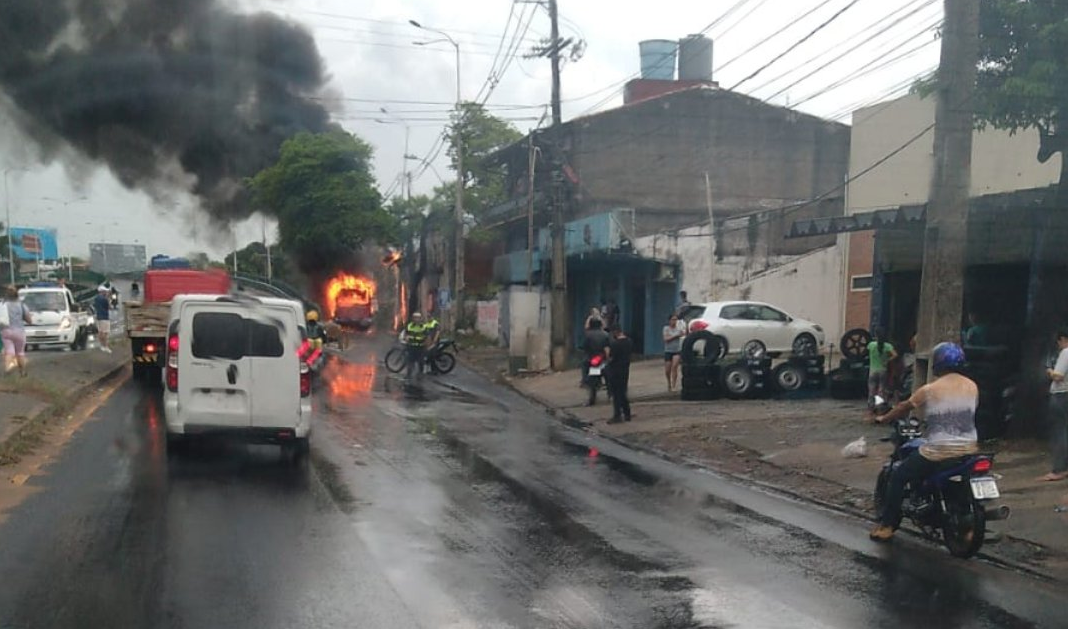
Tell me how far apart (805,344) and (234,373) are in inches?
534

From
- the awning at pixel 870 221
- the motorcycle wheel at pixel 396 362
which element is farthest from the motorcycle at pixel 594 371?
the motorcycle wheel at pixel 396 362

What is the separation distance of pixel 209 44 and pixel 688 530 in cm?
2467

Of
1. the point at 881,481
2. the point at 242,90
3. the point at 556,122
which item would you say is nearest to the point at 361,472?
the point at 881,481

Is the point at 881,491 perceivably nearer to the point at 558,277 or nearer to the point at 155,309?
the point at 155,309

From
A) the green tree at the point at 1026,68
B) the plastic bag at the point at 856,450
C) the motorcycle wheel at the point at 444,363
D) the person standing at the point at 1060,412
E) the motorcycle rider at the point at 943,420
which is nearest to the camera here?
the motorcycle rider at the point at 943,420

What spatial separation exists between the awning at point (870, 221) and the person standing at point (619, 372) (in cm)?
341

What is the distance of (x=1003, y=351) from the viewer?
12250mm

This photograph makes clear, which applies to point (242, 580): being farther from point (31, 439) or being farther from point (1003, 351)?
point (1003, 351)

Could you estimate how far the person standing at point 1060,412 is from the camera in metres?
9.81

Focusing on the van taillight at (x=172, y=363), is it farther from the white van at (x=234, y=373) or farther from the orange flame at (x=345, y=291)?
the orange flame at (x=345, y=291)

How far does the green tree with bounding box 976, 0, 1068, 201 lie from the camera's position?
12.5 meters

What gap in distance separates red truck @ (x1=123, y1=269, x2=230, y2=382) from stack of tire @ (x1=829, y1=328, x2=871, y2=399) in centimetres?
1162

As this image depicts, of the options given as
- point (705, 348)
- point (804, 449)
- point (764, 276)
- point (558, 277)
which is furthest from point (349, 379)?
point (804, 449)

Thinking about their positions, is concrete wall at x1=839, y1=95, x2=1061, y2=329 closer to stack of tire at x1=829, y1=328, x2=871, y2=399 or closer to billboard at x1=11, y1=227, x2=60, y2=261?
stack of tire at x1=829, y1=328, x2=871, y2=399
